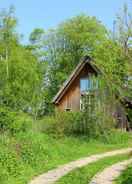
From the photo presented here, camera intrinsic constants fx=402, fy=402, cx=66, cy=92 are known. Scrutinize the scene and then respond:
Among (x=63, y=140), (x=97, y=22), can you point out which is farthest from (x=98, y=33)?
(x=63, y=140)

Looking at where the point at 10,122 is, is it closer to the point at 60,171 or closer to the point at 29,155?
the point at 29,155

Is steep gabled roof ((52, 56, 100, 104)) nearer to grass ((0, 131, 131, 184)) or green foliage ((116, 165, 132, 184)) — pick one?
grass ((0, 131, 131, 184))

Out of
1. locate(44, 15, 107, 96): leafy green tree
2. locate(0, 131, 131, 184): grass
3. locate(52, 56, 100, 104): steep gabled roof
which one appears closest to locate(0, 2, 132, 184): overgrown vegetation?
locate(0, 131, 131, 184): grass

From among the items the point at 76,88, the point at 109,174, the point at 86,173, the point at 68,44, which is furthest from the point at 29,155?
the point at 68,44

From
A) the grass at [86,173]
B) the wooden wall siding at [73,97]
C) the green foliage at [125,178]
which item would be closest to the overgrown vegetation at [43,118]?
the grass at [86,173]

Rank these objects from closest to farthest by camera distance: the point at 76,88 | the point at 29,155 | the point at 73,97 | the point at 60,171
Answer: the point at 60,171 → the point at 29,155 → the point at 76,88 → the point at 73,97

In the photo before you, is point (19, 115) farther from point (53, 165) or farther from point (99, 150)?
point (53, 165)

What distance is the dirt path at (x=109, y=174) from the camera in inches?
468

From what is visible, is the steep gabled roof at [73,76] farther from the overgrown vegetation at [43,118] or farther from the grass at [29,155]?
the grass at [29,155]

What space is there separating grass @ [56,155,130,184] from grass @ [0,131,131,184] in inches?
47.9

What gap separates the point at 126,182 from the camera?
1140 centimetres

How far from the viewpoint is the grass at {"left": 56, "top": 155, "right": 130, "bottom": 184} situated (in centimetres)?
1215

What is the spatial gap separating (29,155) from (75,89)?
2225 cm

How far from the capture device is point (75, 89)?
122 feet
